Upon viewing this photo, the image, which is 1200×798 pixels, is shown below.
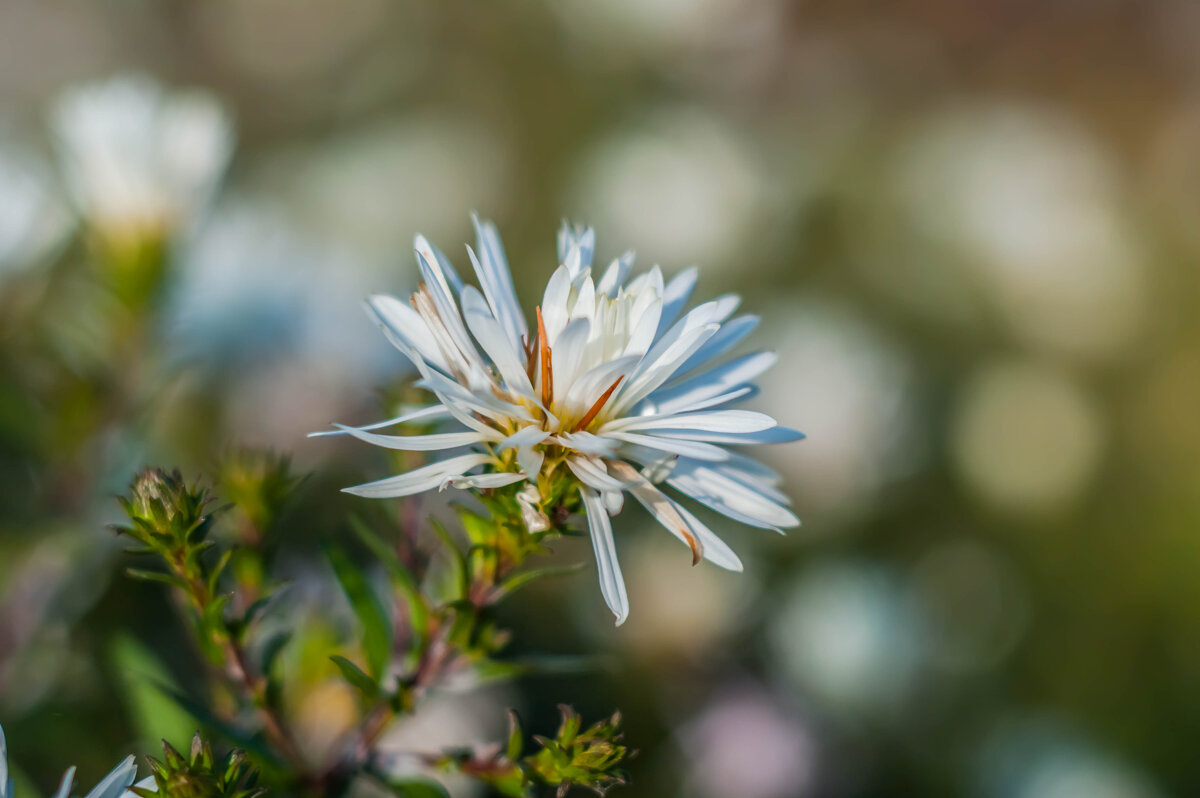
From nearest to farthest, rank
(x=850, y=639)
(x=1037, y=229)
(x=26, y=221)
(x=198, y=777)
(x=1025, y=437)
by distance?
(x=198, y=777)
(x=26, y=221)
(x=850, y=639)
(x=1025, y=437)
(x=1037, y=229)

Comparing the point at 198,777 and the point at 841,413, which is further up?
the point at 198,777

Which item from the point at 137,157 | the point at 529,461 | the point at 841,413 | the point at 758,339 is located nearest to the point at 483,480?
the point at 529,461

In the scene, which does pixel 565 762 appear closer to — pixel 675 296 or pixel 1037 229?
pixel 675 296

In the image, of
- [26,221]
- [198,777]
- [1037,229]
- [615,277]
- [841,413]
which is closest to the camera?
[198,777]

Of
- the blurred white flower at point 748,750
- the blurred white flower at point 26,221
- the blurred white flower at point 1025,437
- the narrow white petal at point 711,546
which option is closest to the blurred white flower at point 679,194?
the blurred white flower at point 1025,437

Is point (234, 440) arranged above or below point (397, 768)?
below

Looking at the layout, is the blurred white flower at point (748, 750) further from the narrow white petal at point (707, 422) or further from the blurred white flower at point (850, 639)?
the narrow white petal at point (707, 422)

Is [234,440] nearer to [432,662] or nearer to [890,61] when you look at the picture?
[432,662]

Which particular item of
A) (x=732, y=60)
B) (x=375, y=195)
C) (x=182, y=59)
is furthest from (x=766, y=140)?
(x=182, y=59)
